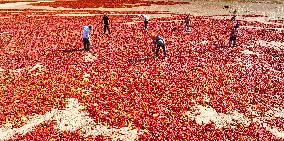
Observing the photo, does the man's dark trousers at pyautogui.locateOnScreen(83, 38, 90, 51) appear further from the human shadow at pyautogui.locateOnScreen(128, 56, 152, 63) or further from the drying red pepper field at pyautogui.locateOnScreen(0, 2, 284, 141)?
the human shadow at pyautogui.locateOnScreen(128, 56, 152, 63)

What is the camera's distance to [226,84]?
2350 centimetres

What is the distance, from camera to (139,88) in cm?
2234

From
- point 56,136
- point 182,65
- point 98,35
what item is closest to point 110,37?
point 98,35

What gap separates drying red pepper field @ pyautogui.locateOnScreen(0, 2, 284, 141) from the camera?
56.8 feet

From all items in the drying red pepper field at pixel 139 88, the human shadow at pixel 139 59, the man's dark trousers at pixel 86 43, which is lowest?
the drying red pepper field at pixel 139 88

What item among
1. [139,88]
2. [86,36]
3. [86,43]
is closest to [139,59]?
[86,36]

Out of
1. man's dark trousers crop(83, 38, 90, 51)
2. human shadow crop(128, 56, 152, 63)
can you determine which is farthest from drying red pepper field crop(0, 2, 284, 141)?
man's dark trousers crop(83, 38, 90, 51)

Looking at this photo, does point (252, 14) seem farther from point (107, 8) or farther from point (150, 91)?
point (150, 91)

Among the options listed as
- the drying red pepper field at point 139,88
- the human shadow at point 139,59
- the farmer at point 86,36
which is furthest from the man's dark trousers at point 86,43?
the human shadow at point 139,59

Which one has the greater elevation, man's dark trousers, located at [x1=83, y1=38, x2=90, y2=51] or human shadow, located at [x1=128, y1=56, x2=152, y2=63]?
man's dark trousers, located at [x1=83, y1=38, x2=90, y2=51]

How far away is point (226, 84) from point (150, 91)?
5412 mm

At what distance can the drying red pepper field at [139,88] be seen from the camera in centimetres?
1731

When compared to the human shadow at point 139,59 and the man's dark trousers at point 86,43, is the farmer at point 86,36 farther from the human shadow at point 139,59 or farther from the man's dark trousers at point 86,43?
the human shadow at point 139,59

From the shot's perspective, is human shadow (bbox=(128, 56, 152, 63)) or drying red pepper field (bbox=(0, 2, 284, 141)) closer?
drying red pepper field (bbox=(0, 2, 284, 141))
